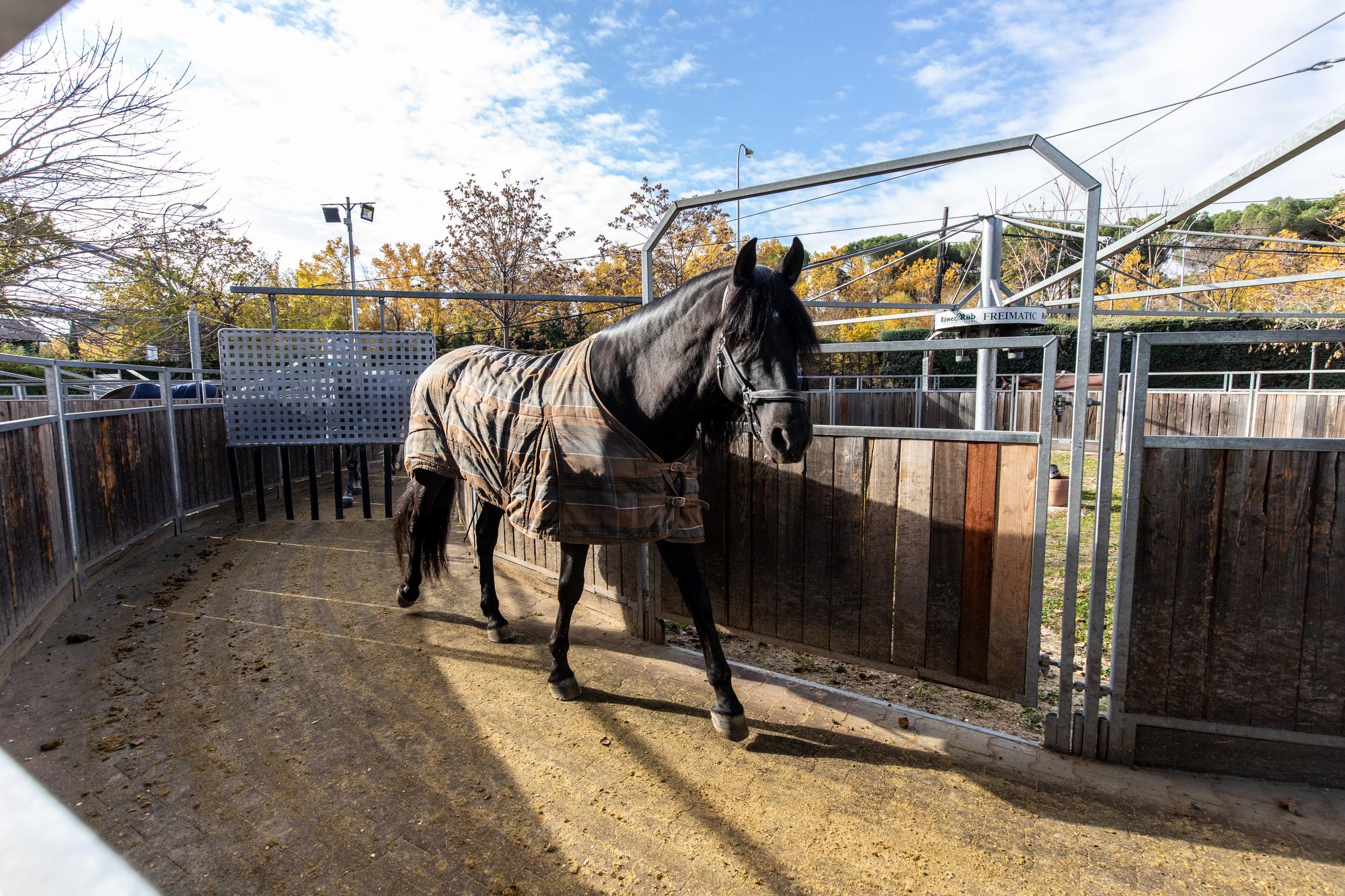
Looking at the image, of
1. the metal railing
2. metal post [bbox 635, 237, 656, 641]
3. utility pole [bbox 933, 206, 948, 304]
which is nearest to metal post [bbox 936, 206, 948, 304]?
utility pole [bbox 933, 206, 948, 304]

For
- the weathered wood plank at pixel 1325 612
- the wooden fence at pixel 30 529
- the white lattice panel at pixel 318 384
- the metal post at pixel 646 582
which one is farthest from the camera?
the white lattice panel at pixel 318 384

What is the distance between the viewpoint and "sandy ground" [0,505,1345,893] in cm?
197

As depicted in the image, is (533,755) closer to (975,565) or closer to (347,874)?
(347,874)

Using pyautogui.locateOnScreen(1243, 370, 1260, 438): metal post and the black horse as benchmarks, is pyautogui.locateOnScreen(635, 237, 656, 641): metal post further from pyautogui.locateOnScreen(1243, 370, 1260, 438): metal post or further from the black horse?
pyautogui.locateOnScreen(1243, 370, 1260, 438): metal post

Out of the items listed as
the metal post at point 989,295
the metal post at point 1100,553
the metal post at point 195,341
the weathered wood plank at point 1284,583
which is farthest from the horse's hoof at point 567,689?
the metal post at point 195,341

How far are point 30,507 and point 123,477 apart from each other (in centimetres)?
196

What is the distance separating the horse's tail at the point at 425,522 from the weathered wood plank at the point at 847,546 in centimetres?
252

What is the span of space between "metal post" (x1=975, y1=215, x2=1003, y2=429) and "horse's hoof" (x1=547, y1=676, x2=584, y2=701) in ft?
14.9

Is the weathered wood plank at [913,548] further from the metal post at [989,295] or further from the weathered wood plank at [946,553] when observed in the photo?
the metal post at [989,295]

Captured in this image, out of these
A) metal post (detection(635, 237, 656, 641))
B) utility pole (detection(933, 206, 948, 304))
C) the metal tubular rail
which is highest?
utility pole (detection(933, 206, 948, 304))

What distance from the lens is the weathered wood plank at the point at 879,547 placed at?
286cm

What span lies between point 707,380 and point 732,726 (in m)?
1.50

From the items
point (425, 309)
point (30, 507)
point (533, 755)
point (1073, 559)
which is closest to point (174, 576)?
point (30, 507)

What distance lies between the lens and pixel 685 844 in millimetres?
2094
